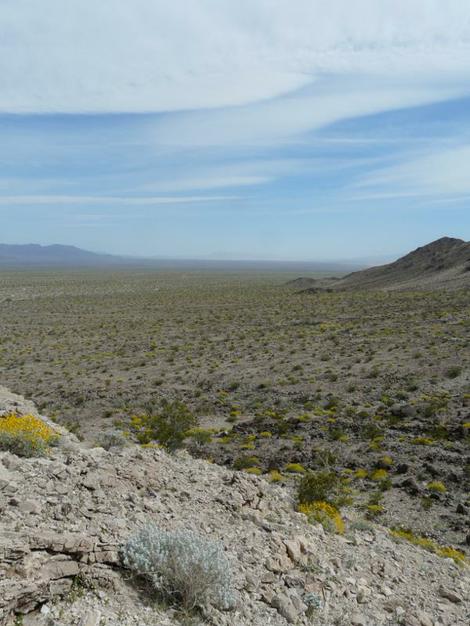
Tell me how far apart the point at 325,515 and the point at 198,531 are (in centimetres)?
265

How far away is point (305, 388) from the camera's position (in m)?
19.6

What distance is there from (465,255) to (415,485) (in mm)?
65367

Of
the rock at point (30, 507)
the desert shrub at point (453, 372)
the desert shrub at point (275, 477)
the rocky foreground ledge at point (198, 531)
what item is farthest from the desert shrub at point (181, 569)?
the desert shrub at point (453, 372)

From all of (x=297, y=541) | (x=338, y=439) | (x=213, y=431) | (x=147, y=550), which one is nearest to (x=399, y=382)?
(x=338, y=439)

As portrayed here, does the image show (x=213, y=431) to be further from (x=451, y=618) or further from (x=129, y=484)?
(x=451, y=618)

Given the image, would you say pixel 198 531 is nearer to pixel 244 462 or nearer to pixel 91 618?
pixel 91 618

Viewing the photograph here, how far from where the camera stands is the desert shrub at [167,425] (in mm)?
13406

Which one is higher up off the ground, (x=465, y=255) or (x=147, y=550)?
(x=465, y=255)

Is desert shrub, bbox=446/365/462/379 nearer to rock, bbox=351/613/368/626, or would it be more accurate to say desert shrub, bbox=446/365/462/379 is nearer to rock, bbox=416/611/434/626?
rock, bbox=416/611/434/626

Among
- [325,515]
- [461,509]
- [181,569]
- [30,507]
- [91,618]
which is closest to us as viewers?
[91,618]

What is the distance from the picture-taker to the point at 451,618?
20.0 feet

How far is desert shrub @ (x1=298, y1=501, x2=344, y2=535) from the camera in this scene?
26.2ft

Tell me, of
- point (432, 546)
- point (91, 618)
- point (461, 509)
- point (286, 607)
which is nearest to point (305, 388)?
point (461, 509)

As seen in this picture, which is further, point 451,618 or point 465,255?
point 465,255
